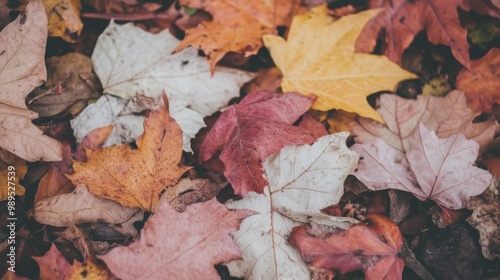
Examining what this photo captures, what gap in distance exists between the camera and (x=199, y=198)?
1409 millimetres

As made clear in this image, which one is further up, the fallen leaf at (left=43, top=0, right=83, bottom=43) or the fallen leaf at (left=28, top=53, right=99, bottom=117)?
the fallen leaf at (left=43, top=0, right=83, bottom=43)

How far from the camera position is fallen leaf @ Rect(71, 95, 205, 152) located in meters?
1.50

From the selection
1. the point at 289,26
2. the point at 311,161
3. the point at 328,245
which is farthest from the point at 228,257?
the point at 289,26

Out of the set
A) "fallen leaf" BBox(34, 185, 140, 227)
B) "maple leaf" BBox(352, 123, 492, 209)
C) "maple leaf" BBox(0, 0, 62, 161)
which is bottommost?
"fallen leaf" BBox(34, 185, 140, 227)

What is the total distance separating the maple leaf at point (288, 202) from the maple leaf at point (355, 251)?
0.17ft

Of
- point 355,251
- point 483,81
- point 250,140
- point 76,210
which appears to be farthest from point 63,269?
point 483,81

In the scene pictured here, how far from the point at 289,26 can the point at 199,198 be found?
97 centimetres

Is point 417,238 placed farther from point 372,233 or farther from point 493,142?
point 493,142

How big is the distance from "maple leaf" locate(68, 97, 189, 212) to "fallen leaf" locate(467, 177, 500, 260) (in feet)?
3.84

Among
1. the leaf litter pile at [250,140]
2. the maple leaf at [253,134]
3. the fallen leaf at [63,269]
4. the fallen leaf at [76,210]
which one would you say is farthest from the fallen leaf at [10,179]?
the maple leaf at [253,134]

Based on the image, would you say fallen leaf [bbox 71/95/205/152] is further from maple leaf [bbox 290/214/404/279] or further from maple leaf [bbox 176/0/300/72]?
maple leaf [bbox 290/214/404/279]

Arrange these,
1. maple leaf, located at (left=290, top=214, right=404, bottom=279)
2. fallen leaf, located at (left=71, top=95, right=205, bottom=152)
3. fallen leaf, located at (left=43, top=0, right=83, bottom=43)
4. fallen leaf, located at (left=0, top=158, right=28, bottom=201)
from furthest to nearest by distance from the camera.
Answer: fallen leaf, located at (left=43, top=0, right=83, bottom=43) < fallen leaf, located at (left=71, top=95, right=205, bottom=152) < fallen leaf, located at (left=0, top=158, right=28, bottom=201) < maple leaf, located at (left=290, top=214, right=404, bottom=279)

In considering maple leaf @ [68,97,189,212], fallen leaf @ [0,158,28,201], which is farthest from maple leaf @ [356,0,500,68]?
fallen leaf @ [0,158,28,201]

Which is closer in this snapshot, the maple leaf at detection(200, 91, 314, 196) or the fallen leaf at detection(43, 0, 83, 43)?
the maple leaf at detection(200, 91, 314, 196)
